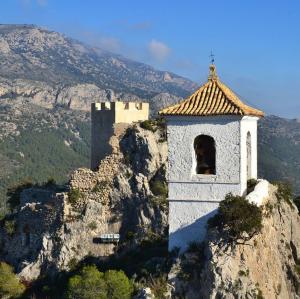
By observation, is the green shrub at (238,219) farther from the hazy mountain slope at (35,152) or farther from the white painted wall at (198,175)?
the hazy mountain slope at (35,152)

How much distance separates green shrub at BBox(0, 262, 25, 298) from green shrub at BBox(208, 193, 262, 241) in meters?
12.8

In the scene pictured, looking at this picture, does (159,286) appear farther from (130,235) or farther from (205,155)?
(130,235)

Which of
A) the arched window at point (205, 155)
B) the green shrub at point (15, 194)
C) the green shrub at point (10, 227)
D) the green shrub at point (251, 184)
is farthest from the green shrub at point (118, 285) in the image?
the green shrub at point (15, 194)

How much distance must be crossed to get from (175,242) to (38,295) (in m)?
10.0

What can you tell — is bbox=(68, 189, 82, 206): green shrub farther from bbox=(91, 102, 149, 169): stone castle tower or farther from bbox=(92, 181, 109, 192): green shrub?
bbox=(91, 102, 149, 169): stone castle tower

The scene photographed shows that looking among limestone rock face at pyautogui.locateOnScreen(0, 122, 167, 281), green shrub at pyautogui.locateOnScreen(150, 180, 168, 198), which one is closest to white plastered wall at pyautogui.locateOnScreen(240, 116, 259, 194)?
limestone rock face at pyautogui.locateOnScreen(0, 122, 167, 281)

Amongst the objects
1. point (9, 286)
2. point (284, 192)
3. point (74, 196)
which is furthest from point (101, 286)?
point (74, 196)

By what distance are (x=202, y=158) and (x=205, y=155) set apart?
0.43 ft

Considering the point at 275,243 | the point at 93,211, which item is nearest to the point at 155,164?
the point at 93,211

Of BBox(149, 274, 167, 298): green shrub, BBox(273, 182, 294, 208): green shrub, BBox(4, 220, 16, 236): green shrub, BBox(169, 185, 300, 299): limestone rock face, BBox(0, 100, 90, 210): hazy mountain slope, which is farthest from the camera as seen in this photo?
BBox(0, 100, 90, 210): hazy mountain slope

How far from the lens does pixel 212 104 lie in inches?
879

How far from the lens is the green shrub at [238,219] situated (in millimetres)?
20531

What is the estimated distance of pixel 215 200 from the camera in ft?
71.8

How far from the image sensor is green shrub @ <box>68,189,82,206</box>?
37.1 m
